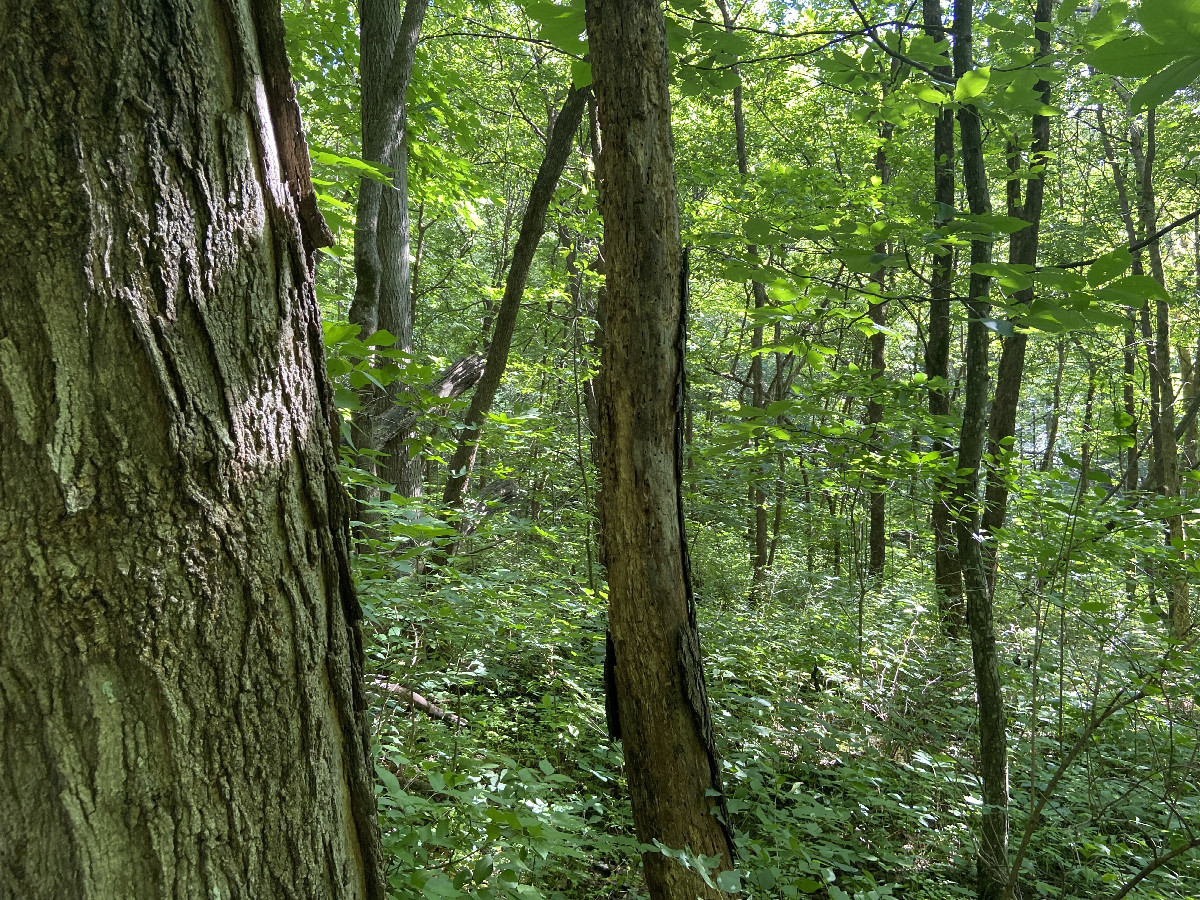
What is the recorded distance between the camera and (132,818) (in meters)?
0.86

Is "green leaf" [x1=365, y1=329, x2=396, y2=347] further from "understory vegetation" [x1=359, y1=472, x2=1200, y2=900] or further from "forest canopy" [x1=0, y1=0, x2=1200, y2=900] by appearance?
"understory vegetation" [x1=359, y1=472, x2=1200, y2=900]

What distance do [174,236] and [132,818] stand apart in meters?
0.79

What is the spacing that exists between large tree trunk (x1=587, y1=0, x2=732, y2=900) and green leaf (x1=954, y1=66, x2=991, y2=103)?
0.92 m

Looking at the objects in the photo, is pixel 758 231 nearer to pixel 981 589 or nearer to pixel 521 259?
pixel 981 589

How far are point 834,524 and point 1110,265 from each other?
7.01 meters

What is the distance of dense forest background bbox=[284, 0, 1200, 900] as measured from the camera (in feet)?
6.86

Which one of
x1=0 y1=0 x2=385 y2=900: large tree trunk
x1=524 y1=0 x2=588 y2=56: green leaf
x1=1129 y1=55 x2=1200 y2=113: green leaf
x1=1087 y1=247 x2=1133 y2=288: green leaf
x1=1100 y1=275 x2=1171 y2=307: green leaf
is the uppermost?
x1=524 y1=0 x2=588 y2=56: green leaf

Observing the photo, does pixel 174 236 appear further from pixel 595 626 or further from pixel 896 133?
pixel 896 133

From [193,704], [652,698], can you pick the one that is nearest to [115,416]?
[193,704]

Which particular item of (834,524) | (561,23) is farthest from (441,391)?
(834,524)

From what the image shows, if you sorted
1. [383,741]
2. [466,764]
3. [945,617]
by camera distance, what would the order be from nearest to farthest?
[466,764]
[383,741]
[945,617]

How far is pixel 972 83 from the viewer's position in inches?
79.3

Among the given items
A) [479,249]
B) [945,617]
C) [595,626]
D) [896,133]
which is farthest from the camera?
[479,249]

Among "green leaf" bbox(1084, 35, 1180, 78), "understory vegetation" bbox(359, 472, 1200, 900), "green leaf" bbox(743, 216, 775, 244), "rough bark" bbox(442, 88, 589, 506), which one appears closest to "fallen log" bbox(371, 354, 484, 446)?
"rough bark" bbox(442, 88, 589, 506)
